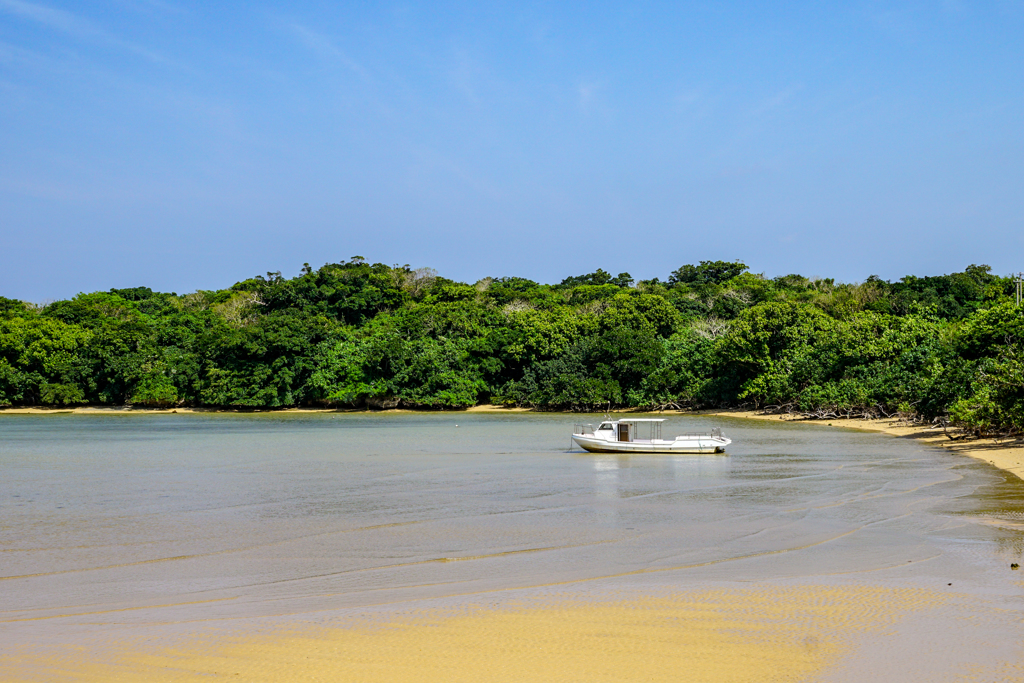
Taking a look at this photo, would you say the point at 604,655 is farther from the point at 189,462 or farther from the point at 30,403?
the point at 30,403

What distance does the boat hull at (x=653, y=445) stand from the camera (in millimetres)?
32700

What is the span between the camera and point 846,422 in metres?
47.5

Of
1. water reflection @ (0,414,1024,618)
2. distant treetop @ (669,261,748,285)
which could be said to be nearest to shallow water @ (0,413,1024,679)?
water reflection @ (0,414,1024,618)

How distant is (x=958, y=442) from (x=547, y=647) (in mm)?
29792

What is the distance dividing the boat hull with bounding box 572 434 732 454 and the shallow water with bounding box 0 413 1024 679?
0.45 metres

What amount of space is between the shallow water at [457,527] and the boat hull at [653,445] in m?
0.45

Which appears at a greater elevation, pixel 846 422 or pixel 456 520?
pixel 846 422

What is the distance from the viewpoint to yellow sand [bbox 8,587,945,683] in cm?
823

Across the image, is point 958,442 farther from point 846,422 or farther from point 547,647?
point 547,647

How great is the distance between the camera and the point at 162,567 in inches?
529

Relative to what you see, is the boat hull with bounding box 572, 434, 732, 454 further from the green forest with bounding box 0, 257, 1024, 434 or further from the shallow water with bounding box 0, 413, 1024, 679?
the green forest with bounding box 0, 257, 1024, 434

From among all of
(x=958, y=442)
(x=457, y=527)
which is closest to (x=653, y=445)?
(x=958, y=442)

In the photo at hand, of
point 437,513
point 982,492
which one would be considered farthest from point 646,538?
point 982,492

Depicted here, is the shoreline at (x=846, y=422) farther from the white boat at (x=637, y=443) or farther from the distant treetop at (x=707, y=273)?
the distant treetop at (x=707, y=273)
